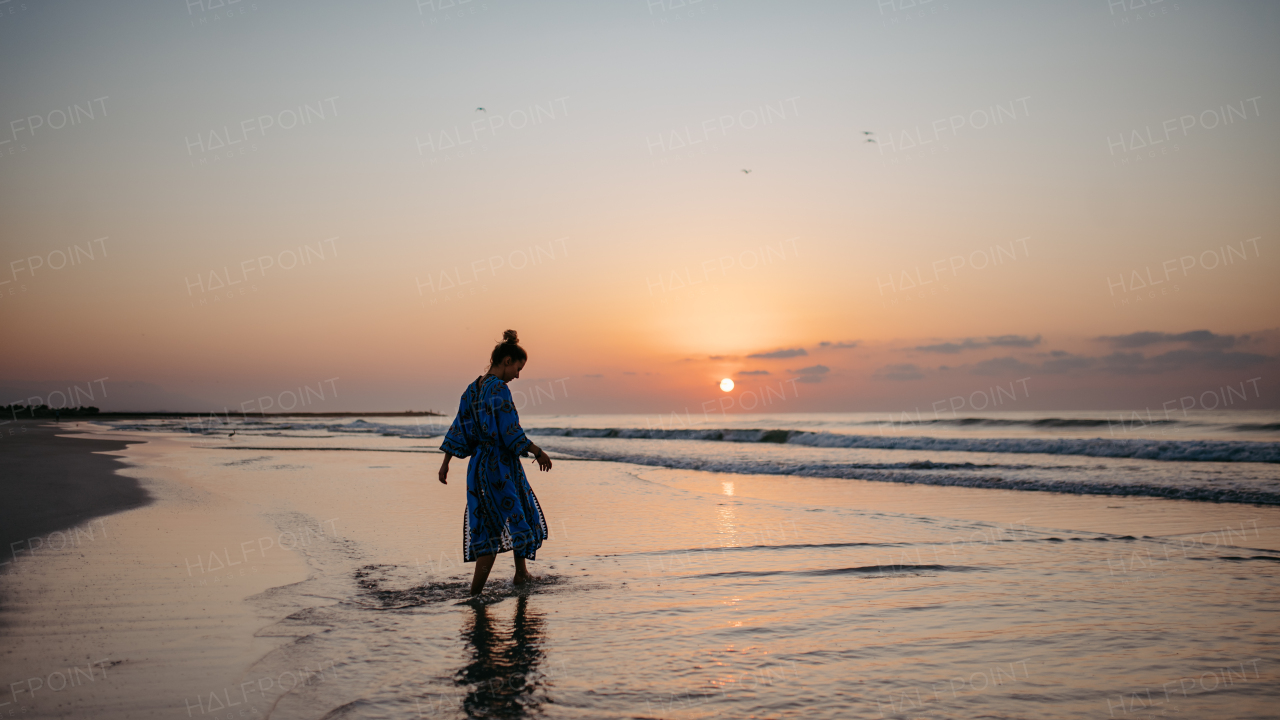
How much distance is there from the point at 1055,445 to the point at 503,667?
924 inches

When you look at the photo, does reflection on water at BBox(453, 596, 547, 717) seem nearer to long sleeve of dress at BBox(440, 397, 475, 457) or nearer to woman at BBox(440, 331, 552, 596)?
woman at BBox(440, 331, 552, 596)

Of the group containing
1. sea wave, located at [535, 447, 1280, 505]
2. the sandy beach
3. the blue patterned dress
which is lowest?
sea wave, located at [535, 447, 1280, 505]

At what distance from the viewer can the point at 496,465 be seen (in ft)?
18.0

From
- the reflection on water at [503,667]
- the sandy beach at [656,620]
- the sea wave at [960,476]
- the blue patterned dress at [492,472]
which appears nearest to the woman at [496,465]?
the blue patterned dress at [492,472]

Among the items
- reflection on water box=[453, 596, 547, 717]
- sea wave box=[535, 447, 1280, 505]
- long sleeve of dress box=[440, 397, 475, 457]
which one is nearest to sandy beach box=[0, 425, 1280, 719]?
reflection on water box=[453, 596, 547, 717]

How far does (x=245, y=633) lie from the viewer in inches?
163

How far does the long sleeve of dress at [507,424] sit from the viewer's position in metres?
5.40

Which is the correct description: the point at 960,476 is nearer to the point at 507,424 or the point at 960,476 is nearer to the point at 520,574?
the point at 520,574

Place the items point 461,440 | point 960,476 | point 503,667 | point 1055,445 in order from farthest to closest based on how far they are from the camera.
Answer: point 1055,445
point 960,476
point 461,440
point 503,667

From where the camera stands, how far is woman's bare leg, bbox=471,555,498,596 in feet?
17.2

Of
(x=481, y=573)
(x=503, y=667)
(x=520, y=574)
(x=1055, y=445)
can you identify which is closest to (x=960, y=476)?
(x=1055, y=445)

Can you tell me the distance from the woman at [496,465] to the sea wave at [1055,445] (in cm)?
1907

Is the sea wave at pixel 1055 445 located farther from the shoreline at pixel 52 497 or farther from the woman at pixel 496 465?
the shoreline at pixel 52 497

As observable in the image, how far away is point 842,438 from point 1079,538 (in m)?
23.3
